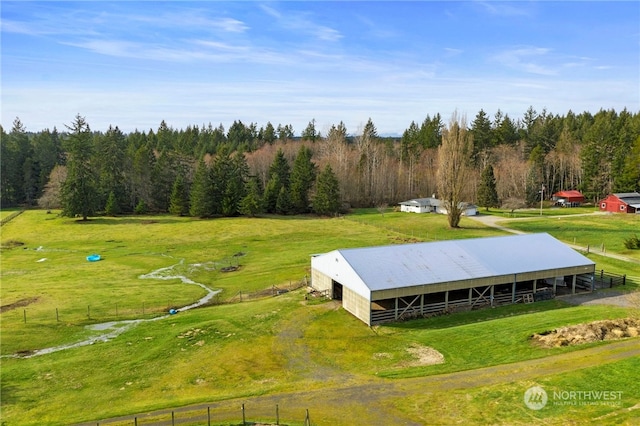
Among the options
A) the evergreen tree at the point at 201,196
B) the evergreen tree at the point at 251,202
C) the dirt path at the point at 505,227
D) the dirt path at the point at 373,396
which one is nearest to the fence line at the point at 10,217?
the evergreen tree at the point at 201,196

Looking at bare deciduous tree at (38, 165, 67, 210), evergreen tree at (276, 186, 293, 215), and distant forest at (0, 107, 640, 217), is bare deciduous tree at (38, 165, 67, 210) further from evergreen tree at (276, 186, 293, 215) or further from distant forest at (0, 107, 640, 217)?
evergreen tree at (276, 186, 293, 215)

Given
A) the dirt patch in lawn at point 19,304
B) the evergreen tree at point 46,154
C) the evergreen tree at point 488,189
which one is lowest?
the dirt patch in lawn at point 19,304

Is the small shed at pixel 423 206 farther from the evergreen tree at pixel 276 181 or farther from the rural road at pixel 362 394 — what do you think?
the rural road at pixel 362 394

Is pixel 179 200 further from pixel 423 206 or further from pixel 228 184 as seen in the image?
pixel 423 206

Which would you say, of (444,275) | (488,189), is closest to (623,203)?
(488,189)

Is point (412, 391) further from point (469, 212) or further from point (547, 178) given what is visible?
point (547, 178)
